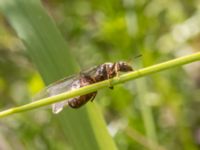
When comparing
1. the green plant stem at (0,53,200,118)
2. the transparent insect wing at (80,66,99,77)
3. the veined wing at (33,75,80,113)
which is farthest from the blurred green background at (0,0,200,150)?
the green plant stem at (0,53,200,118)

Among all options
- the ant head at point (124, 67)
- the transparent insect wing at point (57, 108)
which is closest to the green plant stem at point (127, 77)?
the transparent insect wing at point (57, 108)

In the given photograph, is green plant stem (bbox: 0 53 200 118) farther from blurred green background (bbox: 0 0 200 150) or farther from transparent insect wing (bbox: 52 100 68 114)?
blurred green background (bbox: 0 0 200 150)

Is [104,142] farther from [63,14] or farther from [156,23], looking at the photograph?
[63,14]

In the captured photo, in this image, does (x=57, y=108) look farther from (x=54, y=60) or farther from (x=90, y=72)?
(x=90, y=72)

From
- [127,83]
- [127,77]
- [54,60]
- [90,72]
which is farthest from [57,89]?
[127,83]

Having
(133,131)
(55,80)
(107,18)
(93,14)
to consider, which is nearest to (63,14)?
(93,14)

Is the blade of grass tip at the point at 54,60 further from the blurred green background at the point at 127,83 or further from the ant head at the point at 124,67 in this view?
the blurred green background at the point at 127,83
